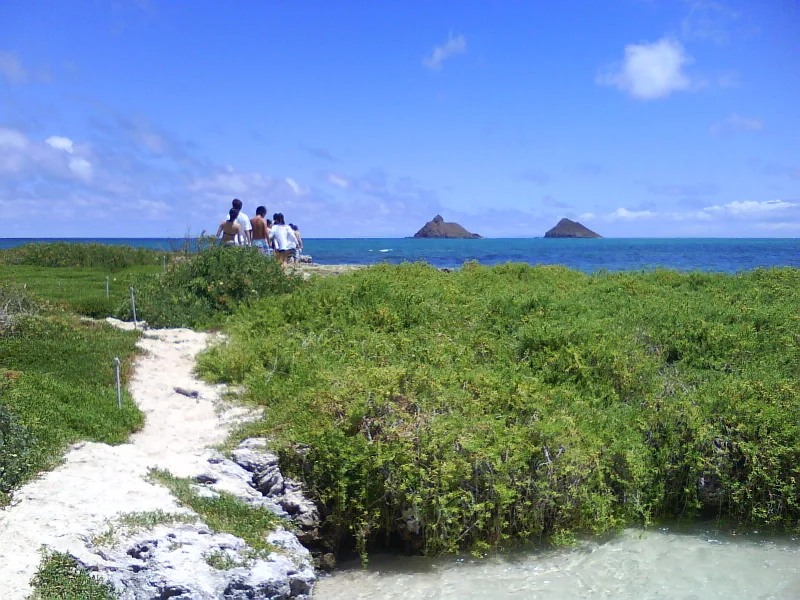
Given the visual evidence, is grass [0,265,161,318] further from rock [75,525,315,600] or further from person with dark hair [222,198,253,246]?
rock [75,525,315,600]

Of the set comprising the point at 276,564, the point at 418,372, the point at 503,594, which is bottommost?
the point at 503,594

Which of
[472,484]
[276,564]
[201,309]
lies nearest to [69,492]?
[276,564]

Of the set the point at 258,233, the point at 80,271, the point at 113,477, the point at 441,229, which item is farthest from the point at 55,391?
the point at 441,229

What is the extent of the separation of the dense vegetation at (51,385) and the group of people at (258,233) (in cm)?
545

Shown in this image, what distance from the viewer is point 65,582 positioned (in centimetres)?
537

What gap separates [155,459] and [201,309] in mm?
7524

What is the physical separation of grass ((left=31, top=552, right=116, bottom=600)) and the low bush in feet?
29.3

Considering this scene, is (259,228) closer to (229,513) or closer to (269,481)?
(269,481)

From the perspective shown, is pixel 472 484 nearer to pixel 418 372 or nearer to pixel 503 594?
pixel 503 594

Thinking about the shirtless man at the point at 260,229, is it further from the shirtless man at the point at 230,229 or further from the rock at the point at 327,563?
the rock at the point at 327,563

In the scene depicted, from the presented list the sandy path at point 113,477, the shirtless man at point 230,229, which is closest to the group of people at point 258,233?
the shirtless man at point 230,229

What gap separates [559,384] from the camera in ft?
32.6

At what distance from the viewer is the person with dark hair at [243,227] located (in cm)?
1806

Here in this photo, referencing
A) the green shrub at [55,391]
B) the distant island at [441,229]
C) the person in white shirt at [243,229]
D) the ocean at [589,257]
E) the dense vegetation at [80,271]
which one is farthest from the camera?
the distant island at [441,229]
